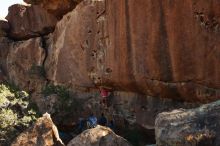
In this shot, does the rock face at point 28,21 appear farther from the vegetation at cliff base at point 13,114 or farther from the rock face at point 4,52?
the vegetation at cliff base at point 13,114

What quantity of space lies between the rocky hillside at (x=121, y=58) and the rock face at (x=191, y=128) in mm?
3430

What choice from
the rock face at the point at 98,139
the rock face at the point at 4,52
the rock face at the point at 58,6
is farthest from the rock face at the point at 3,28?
the rock face at the point at 98,139

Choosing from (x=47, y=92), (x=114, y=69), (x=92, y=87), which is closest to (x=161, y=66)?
(x=114, y=69)

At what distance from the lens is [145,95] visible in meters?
15.3

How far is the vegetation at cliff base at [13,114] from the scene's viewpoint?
49.6 feet

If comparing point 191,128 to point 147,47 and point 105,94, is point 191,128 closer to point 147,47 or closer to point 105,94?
point 147,47

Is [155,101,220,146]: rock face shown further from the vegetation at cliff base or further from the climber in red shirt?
the climber in red shirt

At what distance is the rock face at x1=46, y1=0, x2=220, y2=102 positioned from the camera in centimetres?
1245

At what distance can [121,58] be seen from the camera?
50.0 ft

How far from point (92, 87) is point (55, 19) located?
194 inches

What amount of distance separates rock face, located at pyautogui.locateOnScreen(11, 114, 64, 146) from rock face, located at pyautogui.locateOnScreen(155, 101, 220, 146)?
4965mm

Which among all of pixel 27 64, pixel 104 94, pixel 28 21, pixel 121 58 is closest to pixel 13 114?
pixel 104 94

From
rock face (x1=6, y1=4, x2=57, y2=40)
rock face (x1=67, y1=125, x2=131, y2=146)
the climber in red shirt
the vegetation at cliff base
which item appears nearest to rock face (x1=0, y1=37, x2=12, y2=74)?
rock face (x1=6, y1=4, x2=57, y2=40)

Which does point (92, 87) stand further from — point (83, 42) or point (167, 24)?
point (167, 24)
